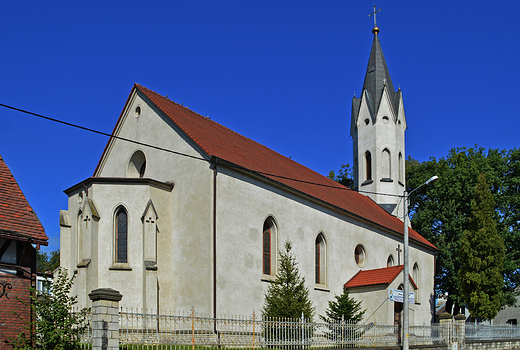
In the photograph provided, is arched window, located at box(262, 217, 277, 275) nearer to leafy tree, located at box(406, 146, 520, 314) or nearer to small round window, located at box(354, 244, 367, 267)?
small round window, located at box(354, 244, 367, 267)

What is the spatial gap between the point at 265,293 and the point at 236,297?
5.81 feet

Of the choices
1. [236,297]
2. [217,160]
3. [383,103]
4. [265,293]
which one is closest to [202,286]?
[236,297]

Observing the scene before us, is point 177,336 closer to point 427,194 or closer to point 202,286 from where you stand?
point 202,286

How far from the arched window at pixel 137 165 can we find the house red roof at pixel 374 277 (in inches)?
444

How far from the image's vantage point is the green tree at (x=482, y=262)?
30.3 metres

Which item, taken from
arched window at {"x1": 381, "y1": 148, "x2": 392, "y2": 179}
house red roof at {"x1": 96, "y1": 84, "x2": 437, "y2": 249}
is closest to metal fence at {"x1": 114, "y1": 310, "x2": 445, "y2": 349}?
house red roof at {"x1": 96, "y1": 84, "x2": 437, "y2": 249}

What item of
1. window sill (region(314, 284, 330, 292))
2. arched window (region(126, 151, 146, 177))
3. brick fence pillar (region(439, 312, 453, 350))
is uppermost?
arched window (region(126, 151, 146, 177))

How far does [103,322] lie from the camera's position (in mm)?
12141

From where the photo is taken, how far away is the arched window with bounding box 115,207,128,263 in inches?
779

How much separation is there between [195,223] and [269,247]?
393cm

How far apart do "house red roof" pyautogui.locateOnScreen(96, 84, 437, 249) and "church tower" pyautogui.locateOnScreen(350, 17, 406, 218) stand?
3.77m

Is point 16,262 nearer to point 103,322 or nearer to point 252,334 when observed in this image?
point 103,322

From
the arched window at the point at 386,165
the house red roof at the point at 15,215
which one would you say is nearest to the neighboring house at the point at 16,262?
the house red roof at the point at 15,215

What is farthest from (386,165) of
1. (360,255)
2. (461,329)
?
(461,329)
